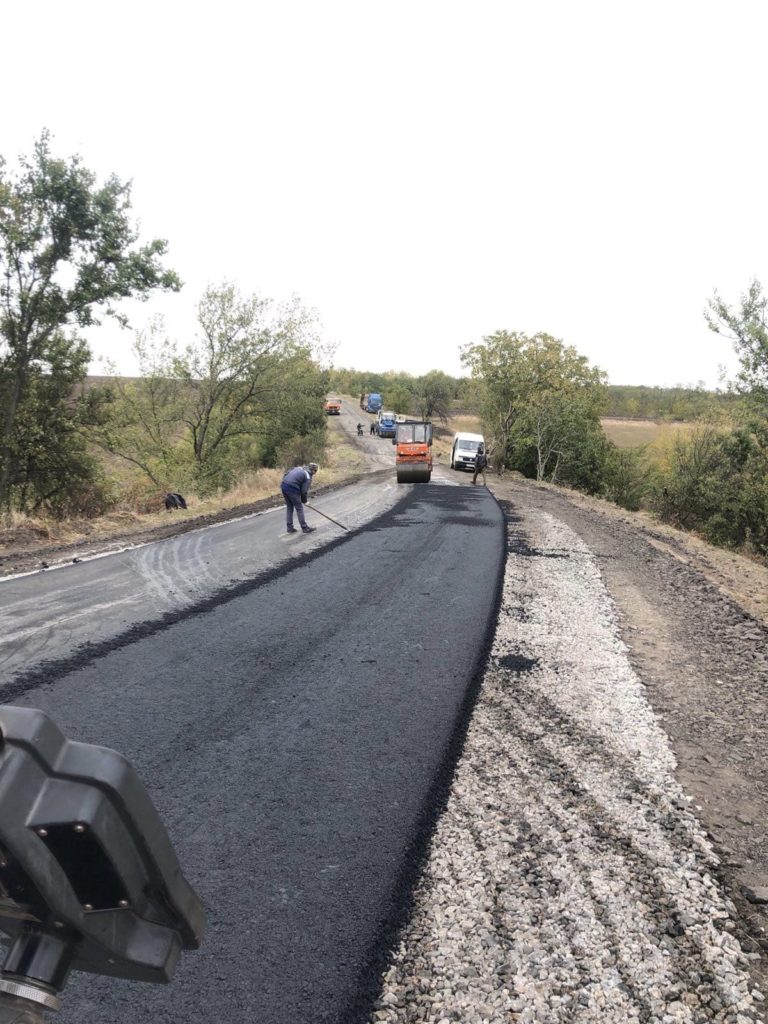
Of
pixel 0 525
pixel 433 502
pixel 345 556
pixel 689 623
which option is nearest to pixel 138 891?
pixel 689 623

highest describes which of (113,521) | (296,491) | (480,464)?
(480,464)

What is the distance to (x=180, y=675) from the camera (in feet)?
17.5

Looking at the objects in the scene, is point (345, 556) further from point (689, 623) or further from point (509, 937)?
point (509, 937)

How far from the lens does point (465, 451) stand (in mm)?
34406

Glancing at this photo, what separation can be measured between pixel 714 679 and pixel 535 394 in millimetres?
32013

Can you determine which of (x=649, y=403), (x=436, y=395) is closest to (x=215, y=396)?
(x=436, y=395)

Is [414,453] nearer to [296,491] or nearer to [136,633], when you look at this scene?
[296,491]

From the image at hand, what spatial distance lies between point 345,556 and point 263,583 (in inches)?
88.9

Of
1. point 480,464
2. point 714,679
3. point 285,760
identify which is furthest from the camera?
point 480,464

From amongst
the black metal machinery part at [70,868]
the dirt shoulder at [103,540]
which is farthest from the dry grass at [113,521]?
the black metal machinery part at [70,868]

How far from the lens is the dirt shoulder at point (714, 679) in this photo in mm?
3523

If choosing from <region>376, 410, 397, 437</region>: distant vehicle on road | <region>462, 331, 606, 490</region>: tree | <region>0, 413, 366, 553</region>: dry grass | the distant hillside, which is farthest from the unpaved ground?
the distant hillside

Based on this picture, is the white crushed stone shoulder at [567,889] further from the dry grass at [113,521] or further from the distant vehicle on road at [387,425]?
the distant vehicle on road at [387,425]

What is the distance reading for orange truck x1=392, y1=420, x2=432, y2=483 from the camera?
84.7ft
